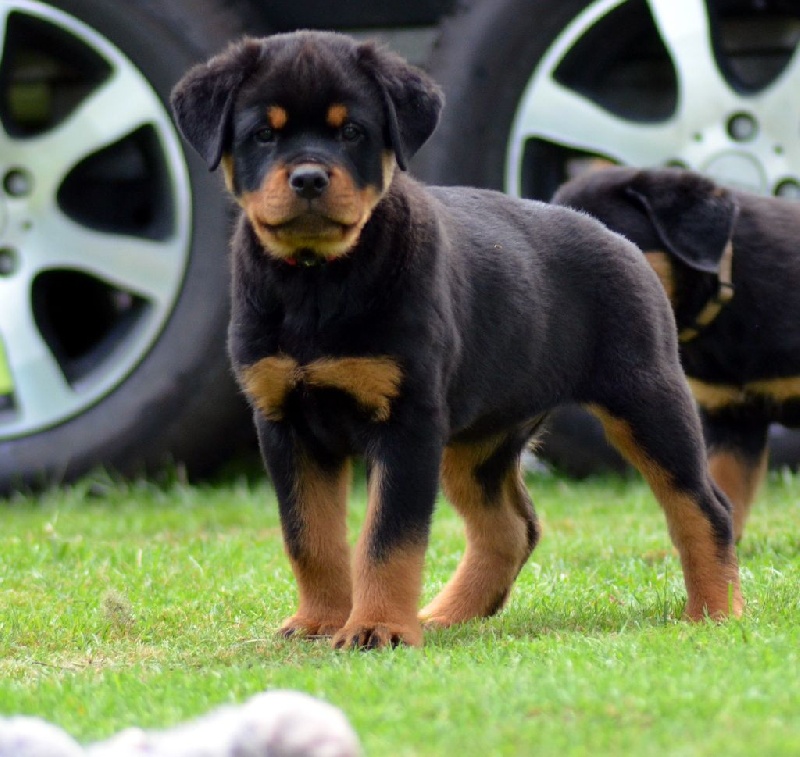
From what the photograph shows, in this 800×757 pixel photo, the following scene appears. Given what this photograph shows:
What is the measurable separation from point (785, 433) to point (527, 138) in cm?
156

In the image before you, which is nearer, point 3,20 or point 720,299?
point 720,299

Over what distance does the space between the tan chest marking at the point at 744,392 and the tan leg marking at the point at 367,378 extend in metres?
2.19

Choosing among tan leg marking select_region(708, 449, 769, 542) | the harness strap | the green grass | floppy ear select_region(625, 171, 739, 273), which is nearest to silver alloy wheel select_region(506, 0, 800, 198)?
floppy ear select_region(625, 171, 739, 273)

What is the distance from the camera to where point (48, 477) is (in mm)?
5910

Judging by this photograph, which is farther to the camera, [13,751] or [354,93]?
[354,93]

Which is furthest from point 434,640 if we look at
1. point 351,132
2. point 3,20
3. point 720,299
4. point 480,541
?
point 3,20

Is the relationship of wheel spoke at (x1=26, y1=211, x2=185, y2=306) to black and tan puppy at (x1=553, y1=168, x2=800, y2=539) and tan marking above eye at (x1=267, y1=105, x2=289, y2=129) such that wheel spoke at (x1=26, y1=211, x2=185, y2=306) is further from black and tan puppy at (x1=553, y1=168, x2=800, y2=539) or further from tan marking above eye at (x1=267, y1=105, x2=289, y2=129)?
tan marking above eye at (x1=267, y1=105, x2=289, y2=129)

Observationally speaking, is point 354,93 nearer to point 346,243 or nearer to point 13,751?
point 346,243

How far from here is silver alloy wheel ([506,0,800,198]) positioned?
18.5 feet

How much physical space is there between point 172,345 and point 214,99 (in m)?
2.26

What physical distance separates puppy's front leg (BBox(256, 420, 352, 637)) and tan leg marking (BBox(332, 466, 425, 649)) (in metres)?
0.23

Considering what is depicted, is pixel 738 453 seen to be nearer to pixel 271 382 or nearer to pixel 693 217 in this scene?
pixel 693 217

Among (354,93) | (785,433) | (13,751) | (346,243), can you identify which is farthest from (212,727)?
(785,433)

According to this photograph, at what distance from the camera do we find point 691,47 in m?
5.64
